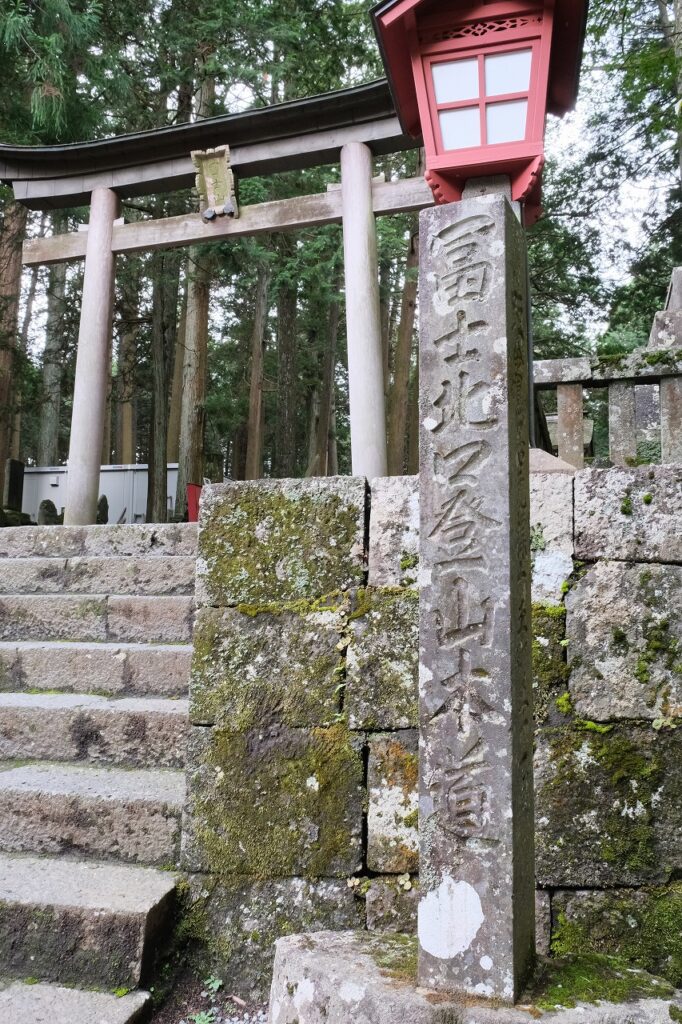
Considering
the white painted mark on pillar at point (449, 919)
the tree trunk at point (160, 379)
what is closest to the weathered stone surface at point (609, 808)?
the white painted mark on pillar at point (449, 919)

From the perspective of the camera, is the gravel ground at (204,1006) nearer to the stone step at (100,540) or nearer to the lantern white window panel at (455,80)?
the stone step at (100,540)

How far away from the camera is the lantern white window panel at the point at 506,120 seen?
3137 mm

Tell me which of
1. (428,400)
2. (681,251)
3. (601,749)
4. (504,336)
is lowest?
(601,749)

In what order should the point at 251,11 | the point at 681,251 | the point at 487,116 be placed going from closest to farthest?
the point at 487,116, the point at 251,11, the point at 681,251

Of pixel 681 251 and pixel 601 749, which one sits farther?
pixel 681 251

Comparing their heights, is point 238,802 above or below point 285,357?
below

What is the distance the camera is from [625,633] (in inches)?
102

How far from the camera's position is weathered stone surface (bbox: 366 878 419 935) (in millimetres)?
2477

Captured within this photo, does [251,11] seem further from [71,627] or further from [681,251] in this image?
[71,627]

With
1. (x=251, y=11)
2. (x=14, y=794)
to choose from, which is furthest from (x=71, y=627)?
(x=251, y=11)

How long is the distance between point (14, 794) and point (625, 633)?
2385 millimetres

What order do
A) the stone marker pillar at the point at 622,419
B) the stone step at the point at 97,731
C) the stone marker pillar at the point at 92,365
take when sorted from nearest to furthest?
1. the stone step at the point at 97,731
2. the stone marker pillar at the point at 622,419
3. the stone marker pillar at the point at 92,365

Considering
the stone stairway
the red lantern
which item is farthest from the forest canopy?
the stone stairway

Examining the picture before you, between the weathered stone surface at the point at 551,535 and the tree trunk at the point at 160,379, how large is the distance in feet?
31.5
